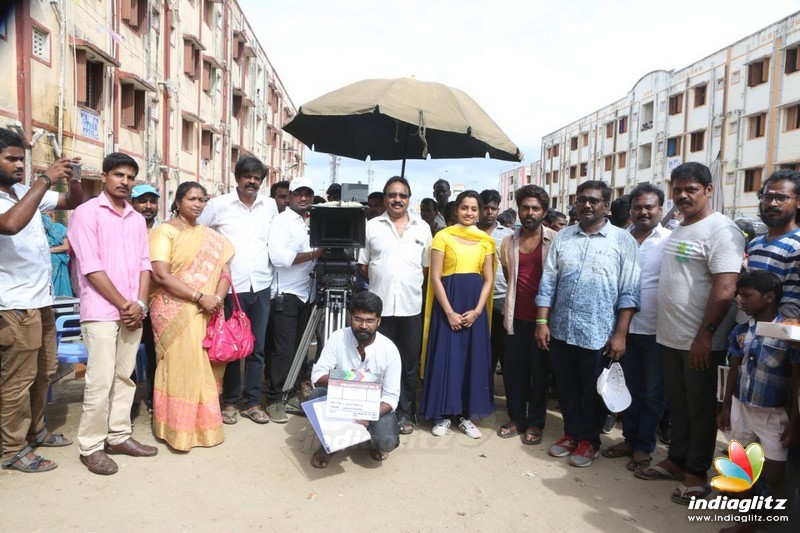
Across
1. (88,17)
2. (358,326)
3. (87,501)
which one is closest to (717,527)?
(358,326)

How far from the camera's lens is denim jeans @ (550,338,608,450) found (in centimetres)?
332

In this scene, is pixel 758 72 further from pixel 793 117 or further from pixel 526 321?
pixel 526 321

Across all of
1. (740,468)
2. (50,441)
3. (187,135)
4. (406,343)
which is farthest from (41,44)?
(740,468)

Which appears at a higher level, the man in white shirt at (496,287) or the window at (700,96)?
the window at (700,96)

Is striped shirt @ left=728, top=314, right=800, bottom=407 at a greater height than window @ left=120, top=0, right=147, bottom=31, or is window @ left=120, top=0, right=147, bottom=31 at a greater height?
window @ left=120, top=0, right=147, bottom=31

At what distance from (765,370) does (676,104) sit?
28202 mm

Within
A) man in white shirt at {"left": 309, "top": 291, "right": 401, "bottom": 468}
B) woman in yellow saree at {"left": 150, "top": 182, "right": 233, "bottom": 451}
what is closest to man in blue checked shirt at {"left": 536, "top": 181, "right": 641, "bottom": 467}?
man in white shirt at {"left": 309, "top": 291, "right": 401, "bottom": 468}

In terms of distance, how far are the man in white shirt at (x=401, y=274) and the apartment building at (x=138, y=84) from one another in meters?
2.23

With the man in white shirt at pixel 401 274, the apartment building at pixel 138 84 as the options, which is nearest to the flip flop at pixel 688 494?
the man in white shirt at pixel 401 274

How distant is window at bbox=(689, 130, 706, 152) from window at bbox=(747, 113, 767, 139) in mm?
2839

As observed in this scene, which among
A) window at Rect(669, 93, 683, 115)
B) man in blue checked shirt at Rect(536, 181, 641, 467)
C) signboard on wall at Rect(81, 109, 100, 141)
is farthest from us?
window at Rect(669, 93, 683, 115)

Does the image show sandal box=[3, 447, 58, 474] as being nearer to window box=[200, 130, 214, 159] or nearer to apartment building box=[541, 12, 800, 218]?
apartment building box=[541, 12, 800, 218]

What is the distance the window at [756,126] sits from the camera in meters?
20.3

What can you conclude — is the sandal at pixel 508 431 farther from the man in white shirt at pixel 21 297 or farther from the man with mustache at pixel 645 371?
the man in white shirt at pixel 21 297
